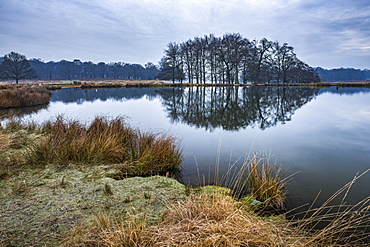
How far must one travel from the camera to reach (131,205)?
9.82 feet

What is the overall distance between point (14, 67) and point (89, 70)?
49.6 metres

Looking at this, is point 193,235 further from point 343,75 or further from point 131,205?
point 343,75

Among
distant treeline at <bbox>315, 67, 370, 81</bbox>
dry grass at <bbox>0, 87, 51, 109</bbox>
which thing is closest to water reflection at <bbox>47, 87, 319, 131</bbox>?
dry grass at <bbox>0, 87, 51, 109</bbox>

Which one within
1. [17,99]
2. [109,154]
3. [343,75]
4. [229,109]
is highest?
[343,75]

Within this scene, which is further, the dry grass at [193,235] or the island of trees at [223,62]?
the island of trees at [223,62]

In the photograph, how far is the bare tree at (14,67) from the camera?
52.1 metres

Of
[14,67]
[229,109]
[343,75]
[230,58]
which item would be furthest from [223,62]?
[343,75]

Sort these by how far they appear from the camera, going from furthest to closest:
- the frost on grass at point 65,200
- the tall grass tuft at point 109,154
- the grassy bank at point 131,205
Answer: the tall grass tuft at point 109,154
the frost on grass at point 65,200
the grassy bank at point 131,205

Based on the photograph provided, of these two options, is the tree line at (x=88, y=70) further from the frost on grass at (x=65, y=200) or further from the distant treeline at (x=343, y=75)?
the frost on grass at (x=65, y=200)

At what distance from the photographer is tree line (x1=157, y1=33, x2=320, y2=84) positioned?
46.9 meters

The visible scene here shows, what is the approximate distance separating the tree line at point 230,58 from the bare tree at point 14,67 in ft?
109

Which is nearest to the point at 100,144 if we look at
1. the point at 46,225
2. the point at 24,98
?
the point at 46,225

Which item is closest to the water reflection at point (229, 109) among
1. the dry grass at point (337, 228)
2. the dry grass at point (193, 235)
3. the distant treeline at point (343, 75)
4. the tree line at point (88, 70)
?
the dry grass at point (337, 228)

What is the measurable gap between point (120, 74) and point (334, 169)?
356 ft
